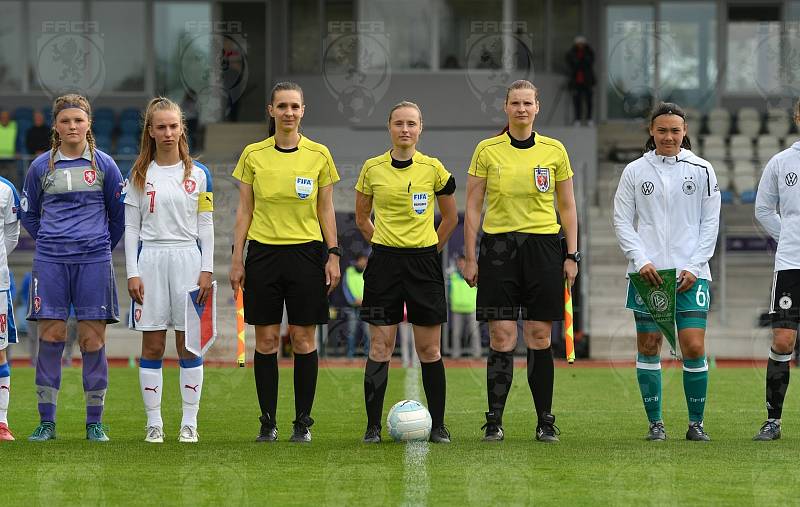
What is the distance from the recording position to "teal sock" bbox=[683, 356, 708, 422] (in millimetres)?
8688

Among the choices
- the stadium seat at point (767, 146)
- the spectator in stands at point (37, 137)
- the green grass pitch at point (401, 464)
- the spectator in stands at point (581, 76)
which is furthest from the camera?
the spectator in stands at point (581, 76)

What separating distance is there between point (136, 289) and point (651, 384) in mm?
3202

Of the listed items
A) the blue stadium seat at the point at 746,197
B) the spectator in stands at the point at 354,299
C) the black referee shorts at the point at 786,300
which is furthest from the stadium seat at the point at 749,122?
the black referee shorts at the point at 786,300

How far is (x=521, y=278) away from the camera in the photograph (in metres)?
8.55

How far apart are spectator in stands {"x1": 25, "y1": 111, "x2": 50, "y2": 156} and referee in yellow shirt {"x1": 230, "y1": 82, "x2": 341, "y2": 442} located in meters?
14.5

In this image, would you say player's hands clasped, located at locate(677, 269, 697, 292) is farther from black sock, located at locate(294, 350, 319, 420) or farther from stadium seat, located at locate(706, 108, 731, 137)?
stadium seat, located at locate(706, 108, 731, 137)

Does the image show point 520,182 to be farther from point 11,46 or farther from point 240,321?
point 11,46

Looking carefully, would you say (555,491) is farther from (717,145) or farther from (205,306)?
(717,145)

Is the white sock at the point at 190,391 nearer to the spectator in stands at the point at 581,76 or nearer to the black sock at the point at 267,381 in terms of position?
the black sock at the point at 267,381

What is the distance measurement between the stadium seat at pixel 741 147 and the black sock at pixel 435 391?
1615 cm

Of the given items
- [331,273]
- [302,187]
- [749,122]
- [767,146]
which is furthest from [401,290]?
[749,122]

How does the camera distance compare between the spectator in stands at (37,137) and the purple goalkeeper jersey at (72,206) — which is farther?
the spectator in stands at (37,137)

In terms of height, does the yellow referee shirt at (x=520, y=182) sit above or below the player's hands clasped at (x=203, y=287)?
above

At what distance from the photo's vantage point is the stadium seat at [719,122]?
995 inches
